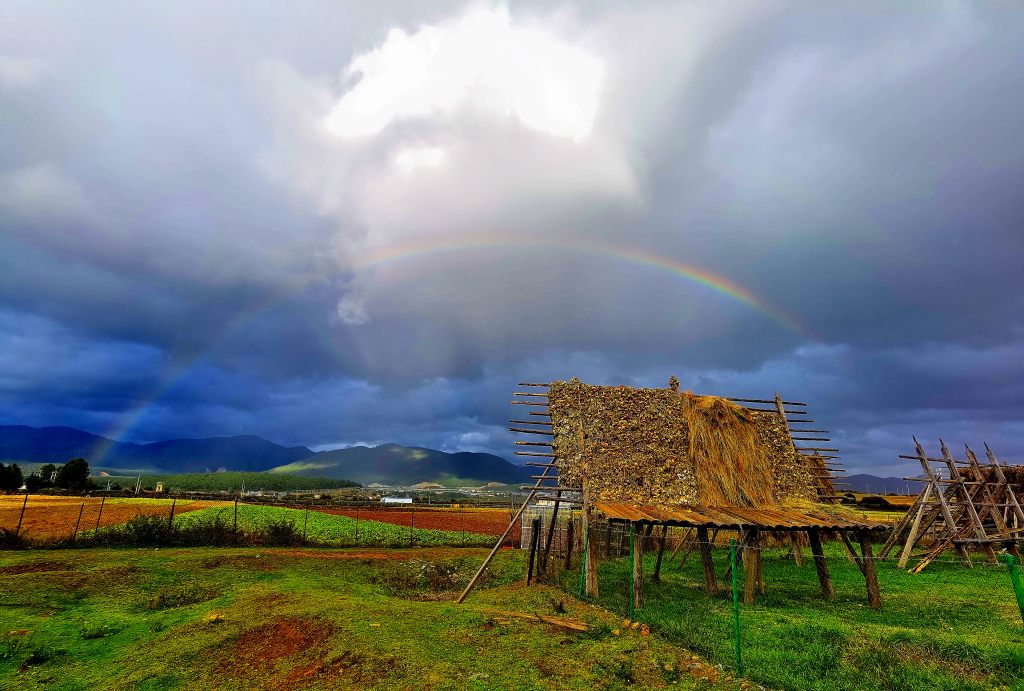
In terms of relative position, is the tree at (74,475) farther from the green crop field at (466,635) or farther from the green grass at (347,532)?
the green crop field at (466,635)

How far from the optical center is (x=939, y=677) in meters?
9.36

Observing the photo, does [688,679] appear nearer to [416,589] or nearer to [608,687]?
[608,687]

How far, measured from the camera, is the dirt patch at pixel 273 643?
1074 centimetres

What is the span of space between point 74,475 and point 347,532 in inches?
2537

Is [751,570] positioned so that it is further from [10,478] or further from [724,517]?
[10,478]

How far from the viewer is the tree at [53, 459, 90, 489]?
76.6 meters

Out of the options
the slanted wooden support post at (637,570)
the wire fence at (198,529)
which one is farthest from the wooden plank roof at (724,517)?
the wire fence at (198,529)

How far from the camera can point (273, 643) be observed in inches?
465

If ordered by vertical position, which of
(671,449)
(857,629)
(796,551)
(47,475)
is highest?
(671,449)

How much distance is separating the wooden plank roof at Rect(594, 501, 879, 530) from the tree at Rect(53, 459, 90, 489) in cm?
8754

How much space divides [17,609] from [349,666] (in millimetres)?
11053

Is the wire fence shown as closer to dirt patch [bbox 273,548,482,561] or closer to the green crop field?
dirt patch [bbox 273,548,482,561]

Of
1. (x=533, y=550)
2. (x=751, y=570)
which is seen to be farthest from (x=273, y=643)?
(x=751, y=570)

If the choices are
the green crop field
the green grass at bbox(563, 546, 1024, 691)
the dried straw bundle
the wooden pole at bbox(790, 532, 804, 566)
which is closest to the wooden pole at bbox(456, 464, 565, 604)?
the green crop field
